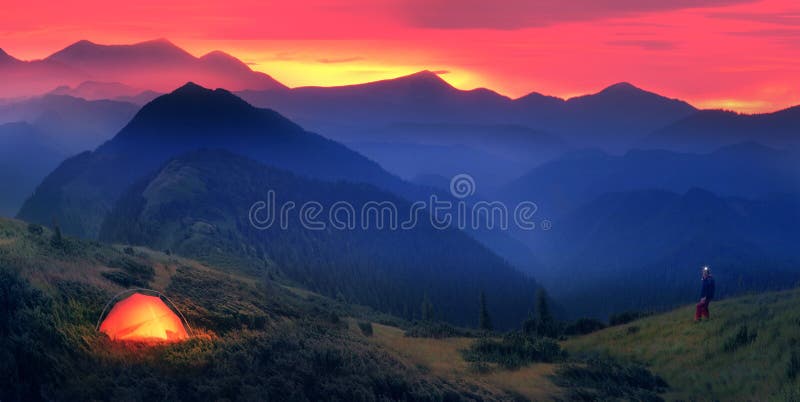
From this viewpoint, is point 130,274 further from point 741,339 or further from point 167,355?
point 741,339

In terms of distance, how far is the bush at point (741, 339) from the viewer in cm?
2252

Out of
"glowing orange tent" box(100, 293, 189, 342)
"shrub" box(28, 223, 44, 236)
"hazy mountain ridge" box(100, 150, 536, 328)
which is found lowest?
A: "hazy mountain ridge" box(100, 150, 536, 328)

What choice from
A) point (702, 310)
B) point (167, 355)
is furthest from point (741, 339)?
point (167, 355)

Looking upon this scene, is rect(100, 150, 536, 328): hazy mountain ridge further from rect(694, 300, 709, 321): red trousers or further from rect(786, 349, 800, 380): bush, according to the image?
rect(786, 349, 800, 380): bush

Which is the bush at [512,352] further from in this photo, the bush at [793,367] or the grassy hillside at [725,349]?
the bush at [793,367]

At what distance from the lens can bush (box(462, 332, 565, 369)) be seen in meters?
23.4

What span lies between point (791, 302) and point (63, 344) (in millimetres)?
24814

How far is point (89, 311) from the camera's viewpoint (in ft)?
54.9

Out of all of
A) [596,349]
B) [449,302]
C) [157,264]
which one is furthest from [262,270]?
[449,302]

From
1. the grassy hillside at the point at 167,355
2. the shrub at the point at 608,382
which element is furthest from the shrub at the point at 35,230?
the shrub at the point at 608,382

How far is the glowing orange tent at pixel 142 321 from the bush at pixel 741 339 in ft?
57.3

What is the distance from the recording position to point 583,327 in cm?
3659

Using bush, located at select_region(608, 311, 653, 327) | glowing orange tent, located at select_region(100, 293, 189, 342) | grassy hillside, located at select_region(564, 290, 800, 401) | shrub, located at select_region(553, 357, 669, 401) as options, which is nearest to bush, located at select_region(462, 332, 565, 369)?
shrub, located at select_region(553, 357, 669, 401)

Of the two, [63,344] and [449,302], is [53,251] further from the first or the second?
[449,302]
